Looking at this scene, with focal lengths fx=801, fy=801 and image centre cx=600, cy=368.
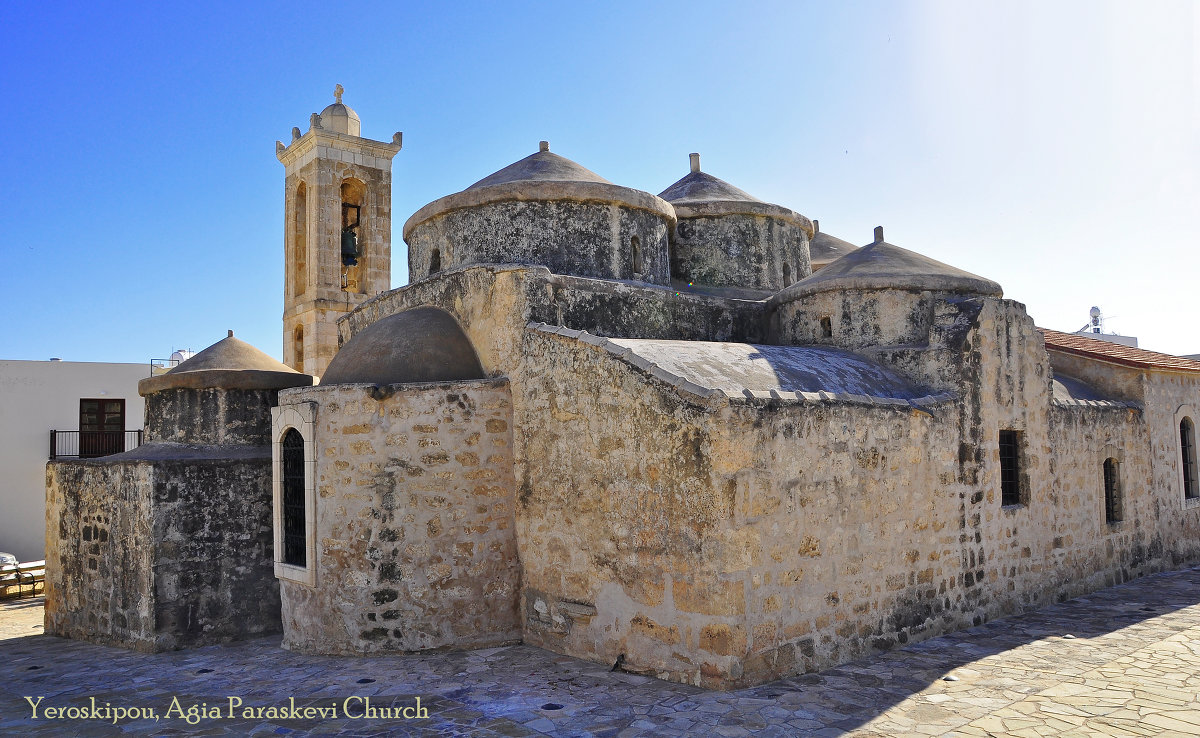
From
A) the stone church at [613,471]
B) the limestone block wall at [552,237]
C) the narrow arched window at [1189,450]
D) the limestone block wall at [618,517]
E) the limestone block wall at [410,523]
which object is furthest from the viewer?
the narrow arched window at [1189,450]

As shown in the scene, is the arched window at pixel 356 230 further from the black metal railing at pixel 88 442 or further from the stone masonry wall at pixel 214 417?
the black metal railing at pixel 88 442

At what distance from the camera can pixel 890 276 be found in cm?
838

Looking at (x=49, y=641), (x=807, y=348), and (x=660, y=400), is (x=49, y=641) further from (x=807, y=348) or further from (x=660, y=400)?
(x=807, y=348)

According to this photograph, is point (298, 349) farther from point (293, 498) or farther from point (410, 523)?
point (410, 523)

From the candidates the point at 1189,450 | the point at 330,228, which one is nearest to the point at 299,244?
the point at 330,228

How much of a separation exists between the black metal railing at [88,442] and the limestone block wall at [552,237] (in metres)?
11.7

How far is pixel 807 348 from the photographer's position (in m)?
8.27

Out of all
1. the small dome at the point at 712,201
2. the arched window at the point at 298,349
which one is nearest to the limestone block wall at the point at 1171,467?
the small dome at the point at 712,201

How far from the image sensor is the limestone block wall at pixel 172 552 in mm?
7941

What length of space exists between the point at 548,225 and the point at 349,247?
21.1ft

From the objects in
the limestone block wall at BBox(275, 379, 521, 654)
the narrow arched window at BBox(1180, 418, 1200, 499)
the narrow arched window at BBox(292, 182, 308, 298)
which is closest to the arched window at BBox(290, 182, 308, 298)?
the narrow arched window at BBox(292, 182, 308, 298)

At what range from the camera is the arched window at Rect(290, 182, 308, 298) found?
45.9 feet

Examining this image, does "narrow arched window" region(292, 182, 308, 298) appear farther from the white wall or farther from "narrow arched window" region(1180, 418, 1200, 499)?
"narrow arched window" region(1180, 418, 1200, 499)

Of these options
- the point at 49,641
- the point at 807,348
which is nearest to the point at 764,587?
the point at 807,348
